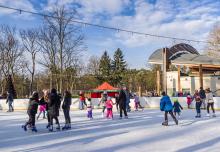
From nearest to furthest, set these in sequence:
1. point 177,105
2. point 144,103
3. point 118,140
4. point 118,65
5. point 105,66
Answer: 1. point 118,140
2. point 177,105
3. point 144,103
4. point 105,66
5. point 118,65

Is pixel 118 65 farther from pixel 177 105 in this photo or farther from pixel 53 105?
pixel 53 105

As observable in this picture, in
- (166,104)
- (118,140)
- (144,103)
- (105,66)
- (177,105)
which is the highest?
(105,66)

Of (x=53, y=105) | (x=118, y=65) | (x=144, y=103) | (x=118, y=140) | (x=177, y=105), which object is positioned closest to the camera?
(x=118, y=140)

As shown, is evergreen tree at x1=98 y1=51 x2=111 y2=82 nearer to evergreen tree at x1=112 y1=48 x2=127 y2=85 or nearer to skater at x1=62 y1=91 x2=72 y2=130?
evergreen tree at x1=112 y1=48 x2=127 y2=85

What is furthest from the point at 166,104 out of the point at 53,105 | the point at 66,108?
the point at 53,105

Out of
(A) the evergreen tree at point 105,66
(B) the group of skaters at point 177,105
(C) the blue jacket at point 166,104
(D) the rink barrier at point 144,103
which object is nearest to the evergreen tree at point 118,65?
(A) the evergreen tree at point 105,66

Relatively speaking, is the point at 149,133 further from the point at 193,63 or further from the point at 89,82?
the point at 89,82

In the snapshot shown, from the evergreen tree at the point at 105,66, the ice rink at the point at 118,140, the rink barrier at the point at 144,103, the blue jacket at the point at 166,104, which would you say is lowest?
the ice rink at the point at 118,140

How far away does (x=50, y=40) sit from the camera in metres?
37.8

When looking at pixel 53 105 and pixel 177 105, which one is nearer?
pixel 53 105

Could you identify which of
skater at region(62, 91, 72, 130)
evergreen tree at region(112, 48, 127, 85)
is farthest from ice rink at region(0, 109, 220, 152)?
evergreen tree at region(112, 48, 127, 85)

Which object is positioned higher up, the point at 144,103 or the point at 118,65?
the point at 118,65

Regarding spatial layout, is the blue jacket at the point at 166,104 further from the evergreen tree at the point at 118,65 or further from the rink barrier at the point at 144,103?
the evergreen tree at the point at 118,65

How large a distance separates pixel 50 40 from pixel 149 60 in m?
11.1
